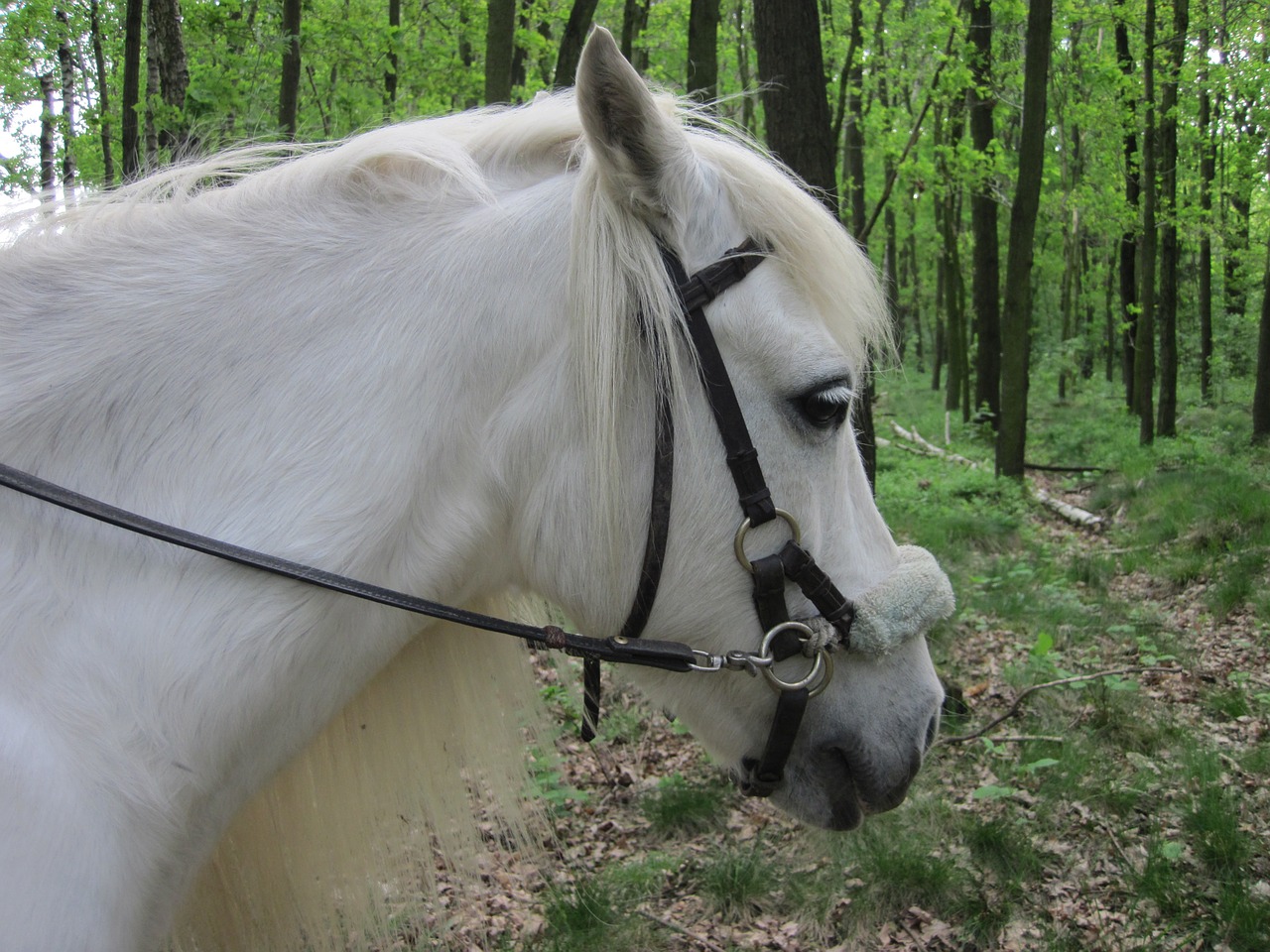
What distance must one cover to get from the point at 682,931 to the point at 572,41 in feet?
24.0

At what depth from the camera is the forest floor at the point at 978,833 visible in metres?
3.33

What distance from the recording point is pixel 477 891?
2.32 meters

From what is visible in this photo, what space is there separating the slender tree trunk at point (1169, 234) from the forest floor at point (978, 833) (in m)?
9.28

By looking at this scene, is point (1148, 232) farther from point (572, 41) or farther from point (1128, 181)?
point (572, 41)

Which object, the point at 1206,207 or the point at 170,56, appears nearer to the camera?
the point at 170,56

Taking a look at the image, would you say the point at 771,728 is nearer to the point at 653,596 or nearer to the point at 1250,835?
the point at 653,596

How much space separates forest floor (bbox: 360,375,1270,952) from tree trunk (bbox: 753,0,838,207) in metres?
2.98

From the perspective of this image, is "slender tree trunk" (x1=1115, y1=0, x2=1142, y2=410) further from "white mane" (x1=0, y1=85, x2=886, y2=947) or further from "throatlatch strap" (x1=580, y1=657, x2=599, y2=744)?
"throatlatch strap" (x1=580, y1=657, x2=599, y2=744)

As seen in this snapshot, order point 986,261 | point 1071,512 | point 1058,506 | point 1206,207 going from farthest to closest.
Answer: point 1206,207 < point 986,261 < point 1058,506 < point 1071,512

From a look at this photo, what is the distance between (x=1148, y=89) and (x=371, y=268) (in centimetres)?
1515

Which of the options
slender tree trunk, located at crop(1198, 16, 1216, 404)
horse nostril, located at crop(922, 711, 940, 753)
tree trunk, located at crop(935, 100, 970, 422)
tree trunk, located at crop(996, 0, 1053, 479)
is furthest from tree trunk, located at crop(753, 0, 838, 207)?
slender tree trunk, located at crop(1198, 16, 1216, 404)

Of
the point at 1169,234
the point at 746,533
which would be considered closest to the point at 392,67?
the point at 746,533

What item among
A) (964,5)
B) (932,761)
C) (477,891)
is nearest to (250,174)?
(477,891)

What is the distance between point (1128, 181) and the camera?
16.2 meters
